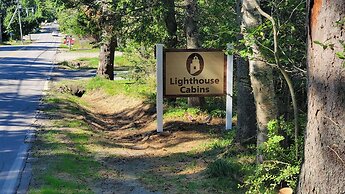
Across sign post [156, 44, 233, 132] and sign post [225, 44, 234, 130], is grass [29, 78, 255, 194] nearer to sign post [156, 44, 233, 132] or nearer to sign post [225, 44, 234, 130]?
sign post [225, 44, 234, 130]

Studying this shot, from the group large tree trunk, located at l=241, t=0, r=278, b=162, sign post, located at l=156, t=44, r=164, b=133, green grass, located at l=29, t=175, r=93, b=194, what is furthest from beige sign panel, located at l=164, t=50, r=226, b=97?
large tree trunk, located at l=241, t=0, r=278, b=162

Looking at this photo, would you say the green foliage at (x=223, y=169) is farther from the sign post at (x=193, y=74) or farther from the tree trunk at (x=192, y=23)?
the tree trunk at (x=192, y=23)

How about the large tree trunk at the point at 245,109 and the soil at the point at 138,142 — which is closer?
the soil at the point at 138,142

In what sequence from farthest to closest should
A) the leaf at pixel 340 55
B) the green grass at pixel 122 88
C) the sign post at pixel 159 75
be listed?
1. the green grass at pixel 122 88
2. the sign post at pixel 159 75
3. the leaf at pixel 340 55

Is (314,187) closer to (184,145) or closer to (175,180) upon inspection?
(175,180)

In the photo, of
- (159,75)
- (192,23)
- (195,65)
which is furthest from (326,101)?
(192,23)

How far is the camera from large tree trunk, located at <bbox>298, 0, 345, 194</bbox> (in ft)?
8.86

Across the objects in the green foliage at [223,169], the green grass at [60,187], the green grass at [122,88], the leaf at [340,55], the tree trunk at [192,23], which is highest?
the tree trunk at [192,23]

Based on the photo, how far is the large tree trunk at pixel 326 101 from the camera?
2.70 meters

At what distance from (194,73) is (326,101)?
778 centimetres

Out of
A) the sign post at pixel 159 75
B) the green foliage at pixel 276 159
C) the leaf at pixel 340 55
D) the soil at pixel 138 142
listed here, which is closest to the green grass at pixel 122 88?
the soil at pixel 138 142

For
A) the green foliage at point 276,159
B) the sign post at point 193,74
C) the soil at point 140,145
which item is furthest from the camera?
the sign post at point 193,74

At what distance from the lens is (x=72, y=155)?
850 centimetres

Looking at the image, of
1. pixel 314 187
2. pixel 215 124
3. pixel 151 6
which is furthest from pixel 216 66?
pixel 314 187
